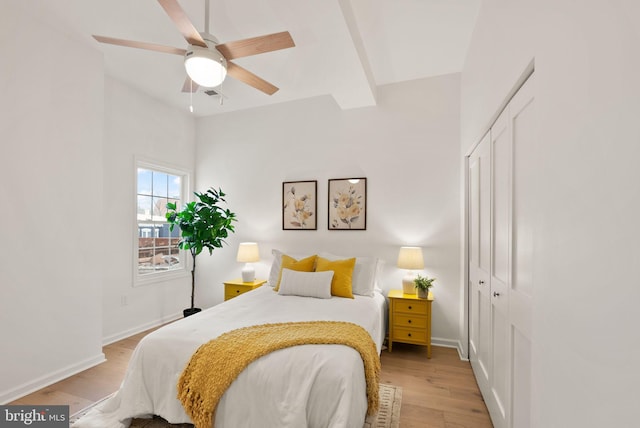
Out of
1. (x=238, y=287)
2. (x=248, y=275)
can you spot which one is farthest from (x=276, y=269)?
(x=238, y=287)

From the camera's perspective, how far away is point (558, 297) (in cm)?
102

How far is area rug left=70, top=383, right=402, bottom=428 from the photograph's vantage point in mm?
1989

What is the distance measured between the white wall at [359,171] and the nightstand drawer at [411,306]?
0.39m

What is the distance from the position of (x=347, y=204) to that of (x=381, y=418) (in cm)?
231

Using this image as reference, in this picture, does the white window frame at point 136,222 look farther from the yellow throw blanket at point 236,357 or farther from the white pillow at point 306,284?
the yellow throw blanket at point 236,357

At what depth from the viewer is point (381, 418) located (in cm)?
211

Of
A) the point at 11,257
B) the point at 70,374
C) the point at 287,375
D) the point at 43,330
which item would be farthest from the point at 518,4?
the point at 70,374

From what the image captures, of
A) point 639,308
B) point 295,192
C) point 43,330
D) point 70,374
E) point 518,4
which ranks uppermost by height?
point 518,4

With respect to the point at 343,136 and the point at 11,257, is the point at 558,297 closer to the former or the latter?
the point at 343,136

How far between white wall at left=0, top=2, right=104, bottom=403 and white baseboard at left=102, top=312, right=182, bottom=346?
1.44ft

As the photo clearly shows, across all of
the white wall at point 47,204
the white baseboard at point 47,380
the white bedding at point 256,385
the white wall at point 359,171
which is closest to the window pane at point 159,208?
the white wall at point 359,171

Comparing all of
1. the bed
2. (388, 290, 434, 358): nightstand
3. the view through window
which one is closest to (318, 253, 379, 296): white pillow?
(388, 290, 434, 358): nightstand

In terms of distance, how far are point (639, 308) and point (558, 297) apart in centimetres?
39

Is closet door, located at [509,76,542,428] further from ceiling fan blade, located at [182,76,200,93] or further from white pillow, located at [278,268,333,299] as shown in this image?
ceiling fan blade, located at [182,76,200,93]
